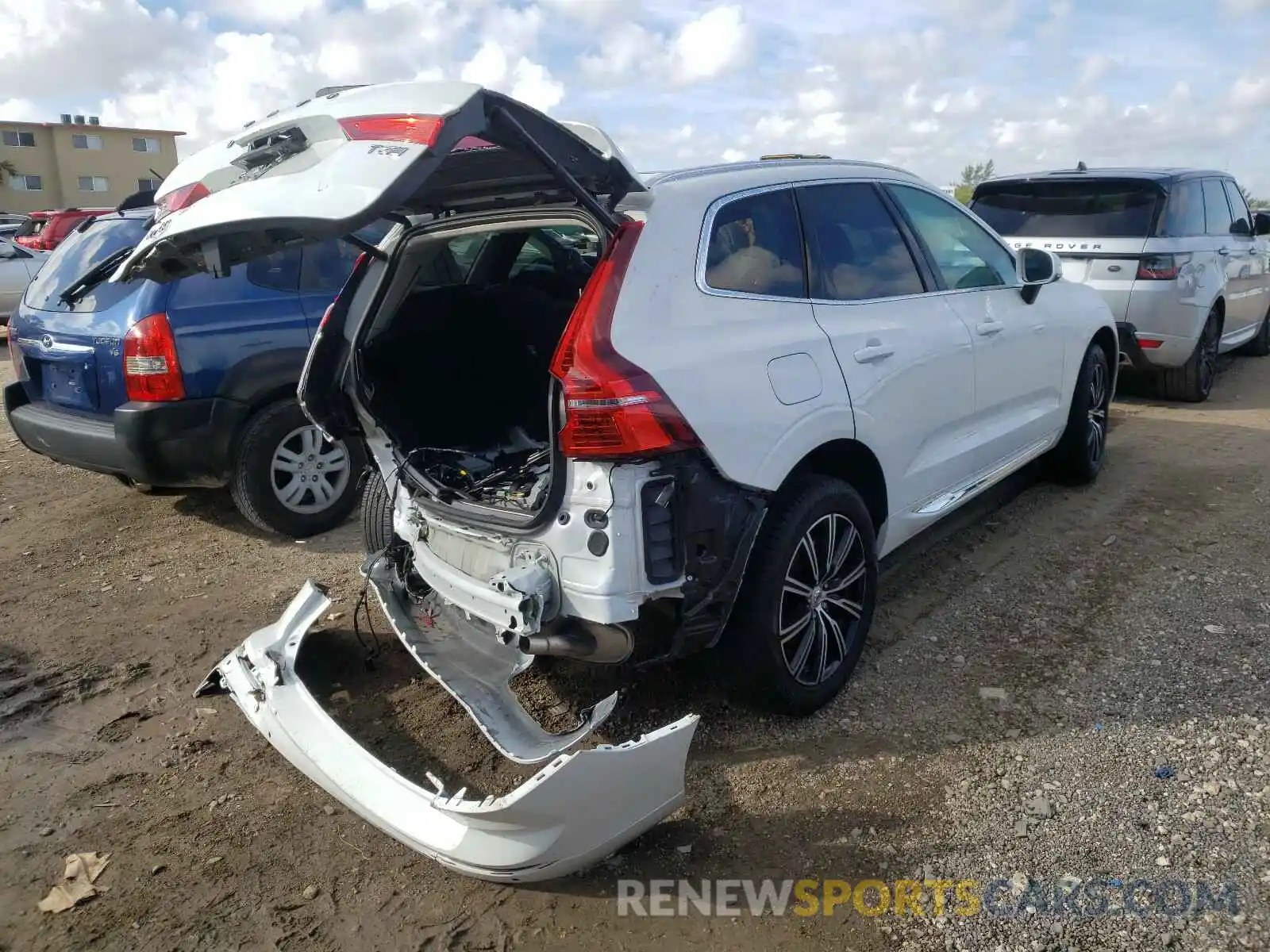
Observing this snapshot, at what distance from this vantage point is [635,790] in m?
2.58

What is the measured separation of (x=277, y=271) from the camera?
5352 millimetres

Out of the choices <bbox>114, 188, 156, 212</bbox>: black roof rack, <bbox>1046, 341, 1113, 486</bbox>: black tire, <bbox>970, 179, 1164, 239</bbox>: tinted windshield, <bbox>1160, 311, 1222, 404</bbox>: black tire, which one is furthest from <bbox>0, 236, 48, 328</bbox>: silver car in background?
<bbox>1160, 311, 1222, 404</bbox>: black tire

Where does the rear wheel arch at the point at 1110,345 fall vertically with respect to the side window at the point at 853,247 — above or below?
below

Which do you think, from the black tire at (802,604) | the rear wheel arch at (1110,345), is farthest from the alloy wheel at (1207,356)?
the black tire at (802,604)

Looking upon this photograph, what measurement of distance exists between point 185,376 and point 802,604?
3331 mm

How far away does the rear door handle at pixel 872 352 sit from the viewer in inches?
136

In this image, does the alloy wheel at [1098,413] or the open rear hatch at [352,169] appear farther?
the alloy wheel at [1098,413]

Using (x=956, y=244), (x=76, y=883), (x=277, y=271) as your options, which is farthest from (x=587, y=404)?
(x=277, y=271)

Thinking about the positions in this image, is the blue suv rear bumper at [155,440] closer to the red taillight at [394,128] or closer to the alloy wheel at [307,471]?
the alloy wheel at [307,471]

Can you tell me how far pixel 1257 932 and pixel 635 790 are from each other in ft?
5.11

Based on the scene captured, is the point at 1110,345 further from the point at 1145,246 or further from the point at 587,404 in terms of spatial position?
the point at 587,404

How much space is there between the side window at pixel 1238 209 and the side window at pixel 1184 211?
0.95m

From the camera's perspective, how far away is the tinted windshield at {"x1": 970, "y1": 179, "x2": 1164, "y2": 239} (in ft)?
24.8

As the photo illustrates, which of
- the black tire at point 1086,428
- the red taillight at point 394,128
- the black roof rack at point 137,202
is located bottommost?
the black tire at point 1086,428
